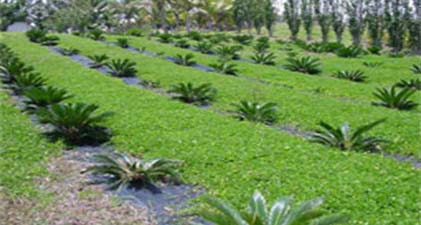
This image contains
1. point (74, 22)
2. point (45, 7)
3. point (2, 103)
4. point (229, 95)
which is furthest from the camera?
point (45, 7)

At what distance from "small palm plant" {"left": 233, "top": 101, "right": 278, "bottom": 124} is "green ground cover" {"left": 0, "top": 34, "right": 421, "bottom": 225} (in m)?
0.64

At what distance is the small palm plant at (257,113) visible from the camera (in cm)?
1062

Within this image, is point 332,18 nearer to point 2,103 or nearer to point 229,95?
point 229,95

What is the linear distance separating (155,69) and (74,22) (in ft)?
84.2

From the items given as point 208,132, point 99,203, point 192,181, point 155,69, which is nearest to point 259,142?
point 208,132

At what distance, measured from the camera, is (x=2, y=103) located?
1185cm

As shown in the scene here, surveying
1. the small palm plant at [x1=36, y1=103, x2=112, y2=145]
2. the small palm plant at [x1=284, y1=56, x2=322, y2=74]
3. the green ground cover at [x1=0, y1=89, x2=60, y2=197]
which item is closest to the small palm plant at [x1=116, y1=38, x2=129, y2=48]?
the small palm plant at [x1=284, y1=56, x2=322, y2=74]

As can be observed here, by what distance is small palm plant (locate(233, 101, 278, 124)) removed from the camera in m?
10.6

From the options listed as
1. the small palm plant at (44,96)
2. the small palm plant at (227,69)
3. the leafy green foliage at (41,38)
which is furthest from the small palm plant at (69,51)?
the small palm plant at (44,96)

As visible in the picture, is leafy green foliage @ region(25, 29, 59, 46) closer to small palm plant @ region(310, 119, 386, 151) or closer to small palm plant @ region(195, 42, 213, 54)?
small palm plant @ region(195, 42, 213, 54)

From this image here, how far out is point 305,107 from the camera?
11.8 metres

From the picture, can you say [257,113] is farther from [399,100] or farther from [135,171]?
[135,171]

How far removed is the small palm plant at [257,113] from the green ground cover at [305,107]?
0.94 ft

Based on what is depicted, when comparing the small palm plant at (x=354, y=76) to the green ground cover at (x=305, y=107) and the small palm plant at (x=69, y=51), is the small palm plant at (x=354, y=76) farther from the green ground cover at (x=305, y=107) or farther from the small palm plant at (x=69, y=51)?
the small palm plant at (x=69, y=51)
